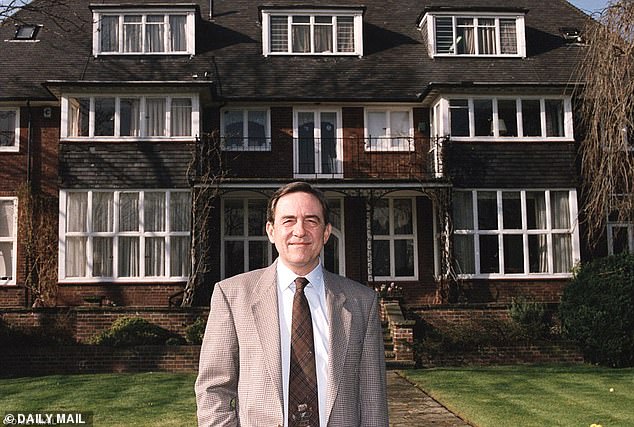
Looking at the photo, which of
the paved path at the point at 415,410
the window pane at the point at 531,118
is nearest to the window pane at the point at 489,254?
the window pane at the point at 531,118

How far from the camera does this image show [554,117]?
57.0 ft

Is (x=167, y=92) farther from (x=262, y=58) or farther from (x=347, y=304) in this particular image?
(x=347, y=304)

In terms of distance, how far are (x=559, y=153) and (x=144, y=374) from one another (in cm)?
1069

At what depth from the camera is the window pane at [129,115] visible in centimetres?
1678

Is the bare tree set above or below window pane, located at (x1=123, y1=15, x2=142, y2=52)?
below

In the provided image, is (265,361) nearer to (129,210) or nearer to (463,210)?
(129,210)

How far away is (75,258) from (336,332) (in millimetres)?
14481

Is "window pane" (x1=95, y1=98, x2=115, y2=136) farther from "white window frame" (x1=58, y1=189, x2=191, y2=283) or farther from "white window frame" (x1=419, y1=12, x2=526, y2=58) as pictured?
"white window frame" (x1=419, y1=12, x2=526, y2=58)

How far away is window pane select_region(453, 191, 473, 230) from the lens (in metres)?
17.0

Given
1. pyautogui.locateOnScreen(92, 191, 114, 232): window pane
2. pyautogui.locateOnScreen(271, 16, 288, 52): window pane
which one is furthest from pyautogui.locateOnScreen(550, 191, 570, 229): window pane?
pyautogui.locateOnScreen(92, 191, 114, 232): window pane

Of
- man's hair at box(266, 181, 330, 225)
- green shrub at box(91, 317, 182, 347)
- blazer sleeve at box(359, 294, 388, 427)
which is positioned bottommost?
green shrub at box(91, 317, 182, 347)

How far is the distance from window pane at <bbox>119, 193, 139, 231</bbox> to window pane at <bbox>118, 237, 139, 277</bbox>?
0.35 m

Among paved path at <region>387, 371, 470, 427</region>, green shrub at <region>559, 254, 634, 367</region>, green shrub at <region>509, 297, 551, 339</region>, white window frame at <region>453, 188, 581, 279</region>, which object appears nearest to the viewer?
paved path at <region>387, 371, 470, 427</region>

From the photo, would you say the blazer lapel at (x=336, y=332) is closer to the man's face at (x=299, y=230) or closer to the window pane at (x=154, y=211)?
the man's face at (x=299, y=230)
